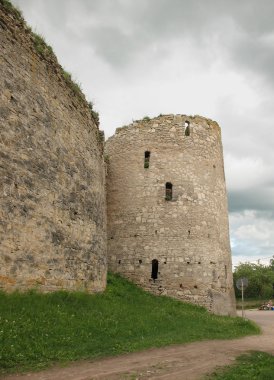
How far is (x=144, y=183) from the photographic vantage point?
18094mm

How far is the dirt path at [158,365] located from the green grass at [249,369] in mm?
244

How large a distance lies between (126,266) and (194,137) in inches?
272

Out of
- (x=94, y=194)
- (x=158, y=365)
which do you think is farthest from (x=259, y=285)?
(x=158, y=365)

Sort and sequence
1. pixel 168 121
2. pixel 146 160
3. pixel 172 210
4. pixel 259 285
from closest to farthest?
pixel 172 210
pixel 146 160
pixel 168 121
pixel 259 285

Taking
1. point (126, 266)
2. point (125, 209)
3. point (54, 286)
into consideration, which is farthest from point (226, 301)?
point (54, 286)

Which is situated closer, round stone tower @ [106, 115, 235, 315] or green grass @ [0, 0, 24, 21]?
green grass @ [0, 0, 24, 21]

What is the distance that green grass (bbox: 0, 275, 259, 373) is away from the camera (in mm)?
6973

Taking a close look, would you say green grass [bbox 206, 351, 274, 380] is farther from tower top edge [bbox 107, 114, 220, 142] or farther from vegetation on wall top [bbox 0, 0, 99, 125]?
tower top edge [bbox 107, 114, 220, 142]

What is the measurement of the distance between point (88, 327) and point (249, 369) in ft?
12.6

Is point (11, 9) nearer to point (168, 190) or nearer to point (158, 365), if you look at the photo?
point (158, 365)

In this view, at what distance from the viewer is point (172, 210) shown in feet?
57.2

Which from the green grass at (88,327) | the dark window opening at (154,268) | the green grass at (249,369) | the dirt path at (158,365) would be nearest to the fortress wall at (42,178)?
the green grass at (88,327)

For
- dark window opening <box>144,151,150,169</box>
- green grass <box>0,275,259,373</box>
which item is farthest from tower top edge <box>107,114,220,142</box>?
green grass <box>0,275,259,373</box>

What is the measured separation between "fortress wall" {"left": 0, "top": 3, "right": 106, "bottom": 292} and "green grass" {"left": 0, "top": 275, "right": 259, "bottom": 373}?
0.65 metres
